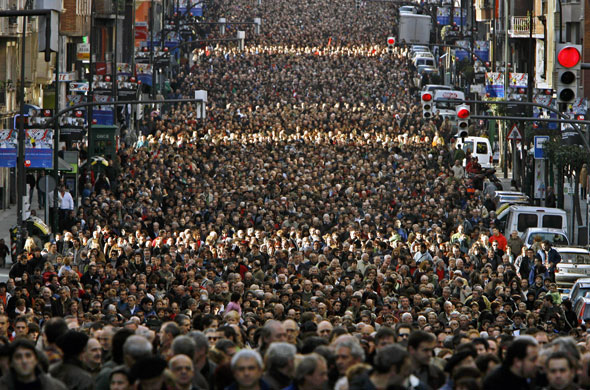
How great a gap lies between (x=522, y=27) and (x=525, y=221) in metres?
31.6

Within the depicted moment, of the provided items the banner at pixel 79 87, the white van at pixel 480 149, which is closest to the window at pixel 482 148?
the white van at pixel 480 149

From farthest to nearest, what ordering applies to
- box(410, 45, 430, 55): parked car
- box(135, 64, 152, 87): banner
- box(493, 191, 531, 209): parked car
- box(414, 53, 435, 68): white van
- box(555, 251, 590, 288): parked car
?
box(410, 45, 430, 55): parked car → box(414, 53, 435, 68): white van → box(135, 64, 152, 87): banner → box(493, 191, 531, 209): parked car → box(555, 251, 590, 288): parked car

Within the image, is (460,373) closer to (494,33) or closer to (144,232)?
(144,232)

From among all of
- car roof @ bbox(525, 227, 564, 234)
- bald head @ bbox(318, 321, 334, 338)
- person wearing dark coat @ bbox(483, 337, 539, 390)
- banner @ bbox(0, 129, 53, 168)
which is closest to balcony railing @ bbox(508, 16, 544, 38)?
car roof @ bbox(525, 227, 564, 234)

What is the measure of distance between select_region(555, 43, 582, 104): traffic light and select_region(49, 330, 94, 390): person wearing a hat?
7226 mm

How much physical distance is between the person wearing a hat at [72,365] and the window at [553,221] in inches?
961

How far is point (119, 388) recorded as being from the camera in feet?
36.4

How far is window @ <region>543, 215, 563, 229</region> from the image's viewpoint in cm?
3581

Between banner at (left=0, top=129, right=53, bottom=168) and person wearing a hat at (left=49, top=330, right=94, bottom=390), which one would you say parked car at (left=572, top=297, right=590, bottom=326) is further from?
banner at (left=0, top=129, right=53, bottom=168)

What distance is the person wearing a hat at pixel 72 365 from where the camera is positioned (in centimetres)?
1200

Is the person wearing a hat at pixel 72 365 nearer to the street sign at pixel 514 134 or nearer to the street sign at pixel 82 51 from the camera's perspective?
the street sign at pixel 514 134

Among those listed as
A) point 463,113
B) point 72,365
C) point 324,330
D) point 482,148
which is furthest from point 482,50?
point 72,365

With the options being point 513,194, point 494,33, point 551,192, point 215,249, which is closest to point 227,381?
point 215,249

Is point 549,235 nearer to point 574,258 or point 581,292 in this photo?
point 574,258
